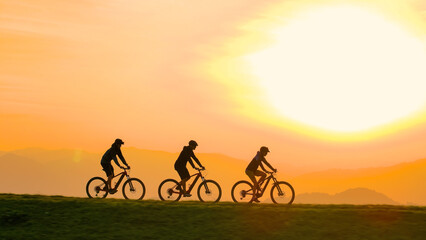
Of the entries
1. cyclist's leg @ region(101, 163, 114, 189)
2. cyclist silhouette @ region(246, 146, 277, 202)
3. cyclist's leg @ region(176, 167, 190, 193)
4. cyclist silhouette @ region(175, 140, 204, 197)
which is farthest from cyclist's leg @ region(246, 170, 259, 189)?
cyclist's leg @ region(101, 163, 114, 189)

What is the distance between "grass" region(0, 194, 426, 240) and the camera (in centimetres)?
1988

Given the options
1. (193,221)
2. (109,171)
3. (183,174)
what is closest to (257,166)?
(183,174)

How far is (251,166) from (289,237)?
6336 mm

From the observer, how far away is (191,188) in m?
26.3

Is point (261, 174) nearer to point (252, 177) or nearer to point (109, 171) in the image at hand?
point (252, 177)

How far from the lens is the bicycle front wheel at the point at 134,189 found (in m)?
26.4

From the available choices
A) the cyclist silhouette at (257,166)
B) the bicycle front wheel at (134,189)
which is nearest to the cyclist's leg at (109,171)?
the bicycle front wheel at (134,189)

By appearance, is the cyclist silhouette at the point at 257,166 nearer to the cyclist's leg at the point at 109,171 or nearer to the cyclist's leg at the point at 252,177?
the cyclist's leg at the point at 252,177

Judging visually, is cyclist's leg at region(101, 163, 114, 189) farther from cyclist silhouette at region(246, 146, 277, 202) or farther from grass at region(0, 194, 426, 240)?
cyclist silhouette at region(246, 146, 277, 202)

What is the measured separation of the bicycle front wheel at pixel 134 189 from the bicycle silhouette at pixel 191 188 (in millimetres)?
797

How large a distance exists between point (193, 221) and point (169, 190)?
5595 mm

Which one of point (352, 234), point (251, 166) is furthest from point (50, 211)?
point (352, 234)

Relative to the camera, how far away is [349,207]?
24594 mm

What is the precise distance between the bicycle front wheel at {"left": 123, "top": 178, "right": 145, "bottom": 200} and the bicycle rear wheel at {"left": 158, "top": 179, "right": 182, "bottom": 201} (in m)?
0.80
